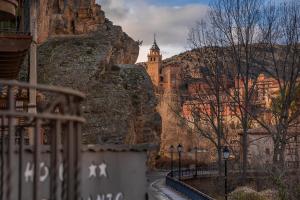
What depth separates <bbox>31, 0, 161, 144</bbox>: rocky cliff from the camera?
121 feet

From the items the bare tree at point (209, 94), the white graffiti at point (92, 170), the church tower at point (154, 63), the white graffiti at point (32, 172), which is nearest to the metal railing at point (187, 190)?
the bare tree at point (209, 94)

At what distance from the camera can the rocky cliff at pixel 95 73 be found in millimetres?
36812

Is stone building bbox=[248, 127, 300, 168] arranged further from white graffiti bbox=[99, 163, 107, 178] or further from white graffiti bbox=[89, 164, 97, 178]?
white graffiti bbox=[89, 164, 97, 178]

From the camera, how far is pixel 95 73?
129 feet

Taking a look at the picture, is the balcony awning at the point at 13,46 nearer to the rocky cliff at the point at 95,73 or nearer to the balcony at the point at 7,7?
the balcony at the point at 7,7

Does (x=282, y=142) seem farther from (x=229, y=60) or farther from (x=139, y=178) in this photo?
(x=139, y=178)

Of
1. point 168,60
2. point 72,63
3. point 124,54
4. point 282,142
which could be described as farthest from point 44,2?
point 168,60

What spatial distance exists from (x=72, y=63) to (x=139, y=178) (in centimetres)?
3310

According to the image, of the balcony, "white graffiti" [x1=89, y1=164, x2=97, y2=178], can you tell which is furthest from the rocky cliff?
"white graffiti" [x1=89, y1=164, x2=97, y2=178]

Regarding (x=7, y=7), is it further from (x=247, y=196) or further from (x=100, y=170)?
(x=247, y=196)

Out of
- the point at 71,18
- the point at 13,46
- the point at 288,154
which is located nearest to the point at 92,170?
the point at 13,46

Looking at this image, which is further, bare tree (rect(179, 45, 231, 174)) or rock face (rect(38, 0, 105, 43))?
bare tree (rect(179, 45, 231, 174))

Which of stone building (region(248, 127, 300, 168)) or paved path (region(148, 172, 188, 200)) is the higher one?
stone building (region(248, 127, 300, 168))

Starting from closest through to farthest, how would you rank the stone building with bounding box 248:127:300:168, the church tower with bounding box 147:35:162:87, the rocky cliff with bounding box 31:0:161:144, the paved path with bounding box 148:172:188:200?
the paved path with bounding box 148:172:188:200 < the stone building with bounding box 248:127:300:168 < the rocky cliff with bounding box 31:0:161:144 < the church tower with bounding box 147:35:162:87
